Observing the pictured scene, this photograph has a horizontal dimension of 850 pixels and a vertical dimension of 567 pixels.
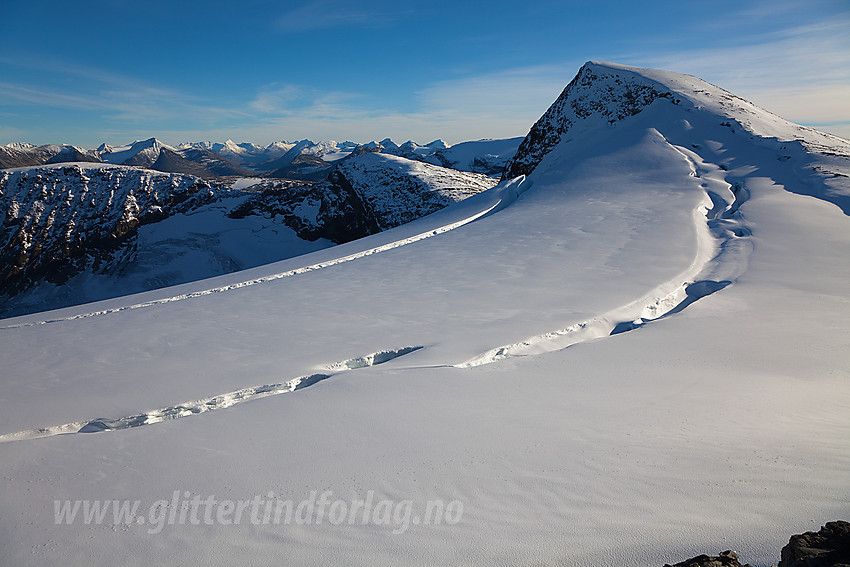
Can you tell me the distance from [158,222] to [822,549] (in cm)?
6022

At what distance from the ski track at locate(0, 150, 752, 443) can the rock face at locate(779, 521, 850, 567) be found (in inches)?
122

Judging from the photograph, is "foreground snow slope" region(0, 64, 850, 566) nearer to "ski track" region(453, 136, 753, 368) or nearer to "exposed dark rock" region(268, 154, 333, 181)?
"ski track" region(453, 136, 753, 368)

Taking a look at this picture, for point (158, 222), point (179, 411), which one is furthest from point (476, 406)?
point (158, 222)

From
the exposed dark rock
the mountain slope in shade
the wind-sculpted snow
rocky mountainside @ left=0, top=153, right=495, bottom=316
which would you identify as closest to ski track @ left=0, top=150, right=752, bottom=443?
the mountain slope in shade

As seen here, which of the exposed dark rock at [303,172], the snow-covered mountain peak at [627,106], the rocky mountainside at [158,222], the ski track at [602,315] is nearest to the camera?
the ski track at [602,315]

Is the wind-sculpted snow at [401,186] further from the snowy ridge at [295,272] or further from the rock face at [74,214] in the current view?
the rock face at [74,214]

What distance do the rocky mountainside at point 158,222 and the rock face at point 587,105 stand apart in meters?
9.66

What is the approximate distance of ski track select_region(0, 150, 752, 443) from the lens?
4129mm

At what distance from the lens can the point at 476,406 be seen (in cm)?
383

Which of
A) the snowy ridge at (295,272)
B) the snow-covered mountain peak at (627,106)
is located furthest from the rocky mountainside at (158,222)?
the snowy ridge at (295,272)

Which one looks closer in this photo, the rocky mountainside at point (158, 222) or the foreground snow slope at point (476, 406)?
the foreground snow slope at point (476, 406)

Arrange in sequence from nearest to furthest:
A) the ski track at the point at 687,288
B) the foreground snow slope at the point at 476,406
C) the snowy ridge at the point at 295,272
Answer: the foreground snow slope at the point at 476,406 < the ski track at the point at 687,288 < the snowy ridge at the point at 295,272

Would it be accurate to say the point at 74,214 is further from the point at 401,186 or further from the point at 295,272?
the point at 295,272

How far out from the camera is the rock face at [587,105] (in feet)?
73.8
